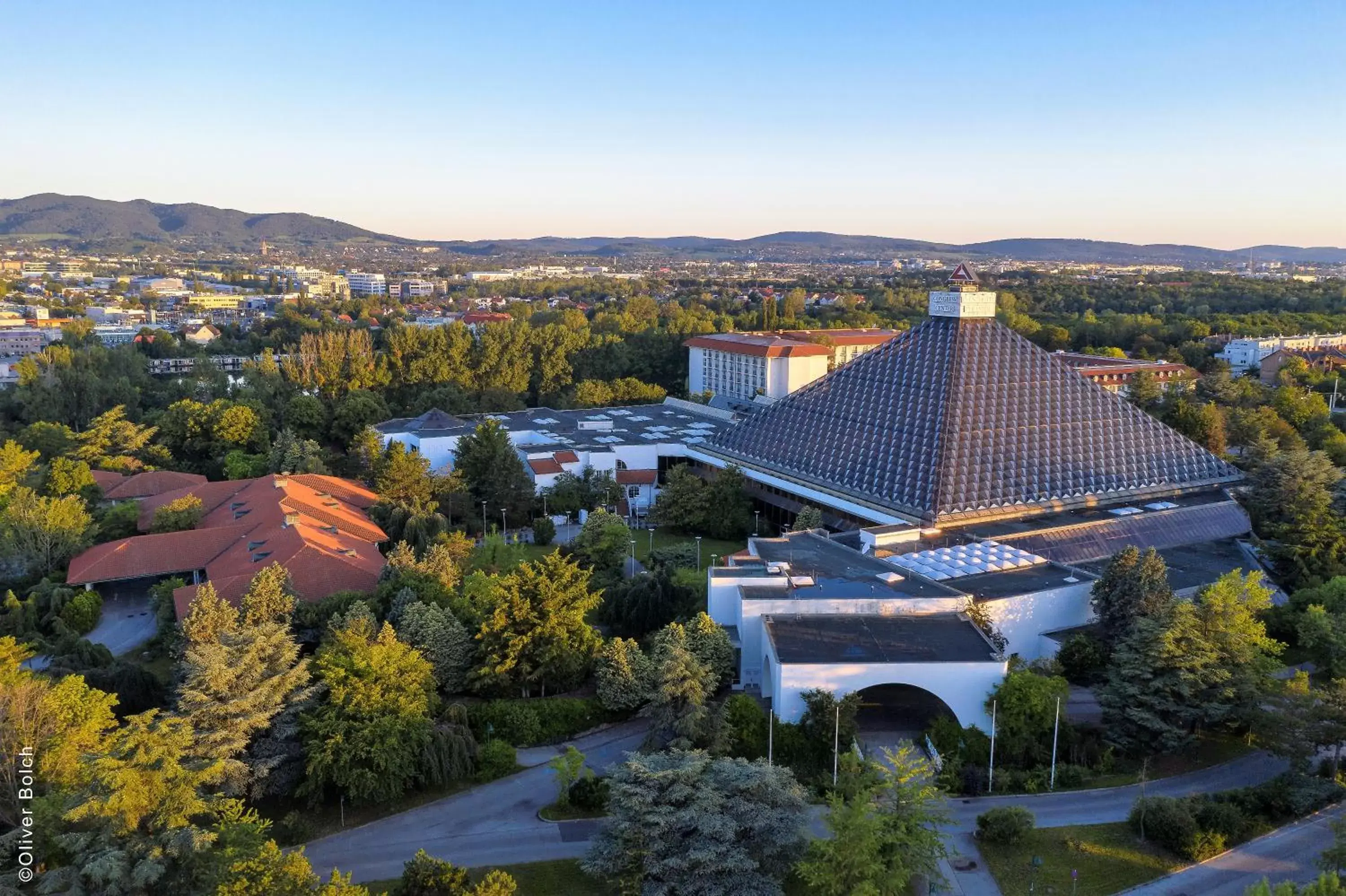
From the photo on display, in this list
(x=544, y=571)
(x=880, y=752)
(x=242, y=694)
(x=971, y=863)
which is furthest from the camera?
(x=544, y=571)

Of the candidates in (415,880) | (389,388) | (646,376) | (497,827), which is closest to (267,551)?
(497,827)

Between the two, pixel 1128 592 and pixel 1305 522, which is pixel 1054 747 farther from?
pixel 1305 522

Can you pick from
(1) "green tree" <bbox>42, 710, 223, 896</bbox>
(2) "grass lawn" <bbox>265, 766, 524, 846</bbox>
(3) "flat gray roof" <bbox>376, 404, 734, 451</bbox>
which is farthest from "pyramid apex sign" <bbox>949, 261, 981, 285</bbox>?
(1) "green tree" <bbox>42, 710, 223, 896</bbox>

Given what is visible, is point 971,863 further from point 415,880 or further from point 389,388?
point 389,388

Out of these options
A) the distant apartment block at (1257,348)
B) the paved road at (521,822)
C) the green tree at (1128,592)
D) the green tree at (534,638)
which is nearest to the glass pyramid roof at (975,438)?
the green tree at (1128,592)

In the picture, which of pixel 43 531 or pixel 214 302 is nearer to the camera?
pixel 43 531

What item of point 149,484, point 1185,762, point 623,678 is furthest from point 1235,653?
point 149,484

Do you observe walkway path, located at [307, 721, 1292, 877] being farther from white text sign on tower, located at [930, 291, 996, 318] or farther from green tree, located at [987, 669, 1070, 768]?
white text sign on tower, located at [930, 291, 996, 318]
